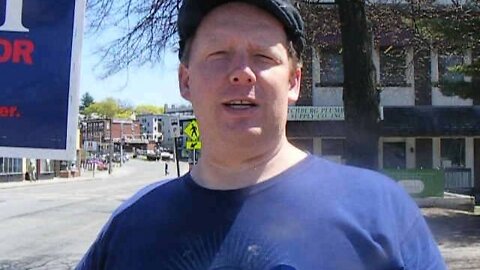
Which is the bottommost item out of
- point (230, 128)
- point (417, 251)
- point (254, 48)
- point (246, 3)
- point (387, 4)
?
point (417, 251)

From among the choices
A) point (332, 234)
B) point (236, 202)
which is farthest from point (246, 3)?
point (332, 234)

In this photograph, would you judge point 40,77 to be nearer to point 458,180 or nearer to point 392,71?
point 392,71

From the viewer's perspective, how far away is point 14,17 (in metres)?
3.11

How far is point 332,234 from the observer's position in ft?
5.08

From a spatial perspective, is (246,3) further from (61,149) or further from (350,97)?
(350,97)

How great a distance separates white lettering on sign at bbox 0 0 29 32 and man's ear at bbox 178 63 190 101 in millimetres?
1512

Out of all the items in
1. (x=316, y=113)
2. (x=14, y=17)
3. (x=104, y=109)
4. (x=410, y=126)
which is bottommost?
(x=14, y=17)

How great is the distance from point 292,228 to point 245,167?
0.20 m

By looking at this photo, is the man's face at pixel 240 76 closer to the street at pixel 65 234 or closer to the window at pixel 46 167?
the street at pixel 65 234

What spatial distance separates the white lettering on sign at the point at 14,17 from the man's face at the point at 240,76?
1648 millimetres

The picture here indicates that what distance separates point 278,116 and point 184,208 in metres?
0.32

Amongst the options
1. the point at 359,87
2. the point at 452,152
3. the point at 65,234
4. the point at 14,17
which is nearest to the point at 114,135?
the point at 452,152

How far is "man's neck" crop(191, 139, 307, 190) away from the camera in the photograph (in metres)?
1.66

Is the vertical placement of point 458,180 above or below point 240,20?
below
